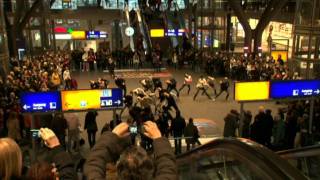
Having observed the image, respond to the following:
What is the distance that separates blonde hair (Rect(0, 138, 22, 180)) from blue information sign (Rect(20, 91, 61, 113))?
767 centimetres

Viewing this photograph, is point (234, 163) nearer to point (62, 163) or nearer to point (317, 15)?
point (62, 163)

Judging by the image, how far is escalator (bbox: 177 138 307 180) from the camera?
301cm

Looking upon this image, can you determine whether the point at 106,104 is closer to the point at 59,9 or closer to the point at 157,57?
the point at 157,57

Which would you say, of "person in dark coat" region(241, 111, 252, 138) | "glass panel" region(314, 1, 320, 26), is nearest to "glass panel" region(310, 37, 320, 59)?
"glass panel" region(314, 1, 320, 26)

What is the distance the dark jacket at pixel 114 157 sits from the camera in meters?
2.20

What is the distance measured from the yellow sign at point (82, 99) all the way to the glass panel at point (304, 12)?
1189 centimetres

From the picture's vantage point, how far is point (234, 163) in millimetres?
4047

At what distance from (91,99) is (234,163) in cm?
656

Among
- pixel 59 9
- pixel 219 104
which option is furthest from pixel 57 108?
pixel 59 9

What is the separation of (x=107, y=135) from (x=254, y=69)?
19.3m

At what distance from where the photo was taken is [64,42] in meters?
35.4

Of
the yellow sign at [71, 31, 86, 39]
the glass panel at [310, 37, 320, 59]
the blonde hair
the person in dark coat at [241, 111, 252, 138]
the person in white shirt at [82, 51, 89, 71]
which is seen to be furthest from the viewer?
the yellow sign at [71, 31, 86, 39]

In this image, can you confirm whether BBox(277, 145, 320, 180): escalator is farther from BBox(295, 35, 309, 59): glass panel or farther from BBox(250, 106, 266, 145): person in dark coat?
BBox(295, 35, 309, 59): glass panel

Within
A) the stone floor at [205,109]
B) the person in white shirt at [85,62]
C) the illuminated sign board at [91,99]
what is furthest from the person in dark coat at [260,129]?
the person in white shirt at [85,62]
